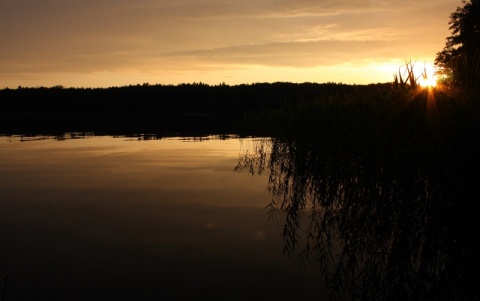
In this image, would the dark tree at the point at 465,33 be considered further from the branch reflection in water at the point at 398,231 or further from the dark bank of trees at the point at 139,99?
the dark bank of trees at the point at 139,99

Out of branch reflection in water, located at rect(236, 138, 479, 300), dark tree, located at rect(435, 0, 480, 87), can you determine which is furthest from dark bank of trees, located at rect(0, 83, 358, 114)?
branch reflection in water, located at rect(236, 138, 479, 300)

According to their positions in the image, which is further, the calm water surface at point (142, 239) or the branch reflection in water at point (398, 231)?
the calm water surface at point (142, 239)

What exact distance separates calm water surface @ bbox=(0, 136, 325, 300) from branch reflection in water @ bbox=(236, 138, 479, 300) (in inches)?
20.8

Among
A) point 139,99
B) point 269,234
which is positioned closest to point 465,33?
point 269,234

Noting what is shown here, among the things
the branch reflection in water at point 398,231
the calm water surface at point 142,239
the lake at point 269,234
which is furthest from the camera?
the calm water surface at point 142,239

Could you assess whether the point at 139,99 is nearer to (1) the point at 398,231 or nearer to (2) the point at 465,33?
(2) the point at 465,33

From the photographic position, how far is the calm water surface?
17.6 feet

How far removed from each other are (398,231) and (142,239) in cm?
416

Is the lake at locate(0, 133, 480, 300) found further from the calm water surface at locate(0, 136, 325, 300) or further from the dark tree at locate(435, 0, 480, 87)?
the dark tree at locate(435, 0, 480, 87)

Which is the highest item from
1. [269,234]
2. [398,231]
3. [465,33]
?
[465,33]

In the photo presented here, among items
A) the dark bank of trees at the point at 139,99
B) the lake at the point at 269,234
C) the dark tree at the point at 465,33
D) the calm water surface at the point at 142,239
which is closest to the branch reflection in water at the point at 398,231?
the lake at the point at 269,234

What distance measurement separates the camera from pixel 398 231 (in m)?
5.37

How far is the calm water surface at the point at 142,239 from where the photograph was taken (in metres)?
5.35

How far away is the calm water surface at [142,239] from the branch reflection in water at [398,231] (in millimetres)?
528
